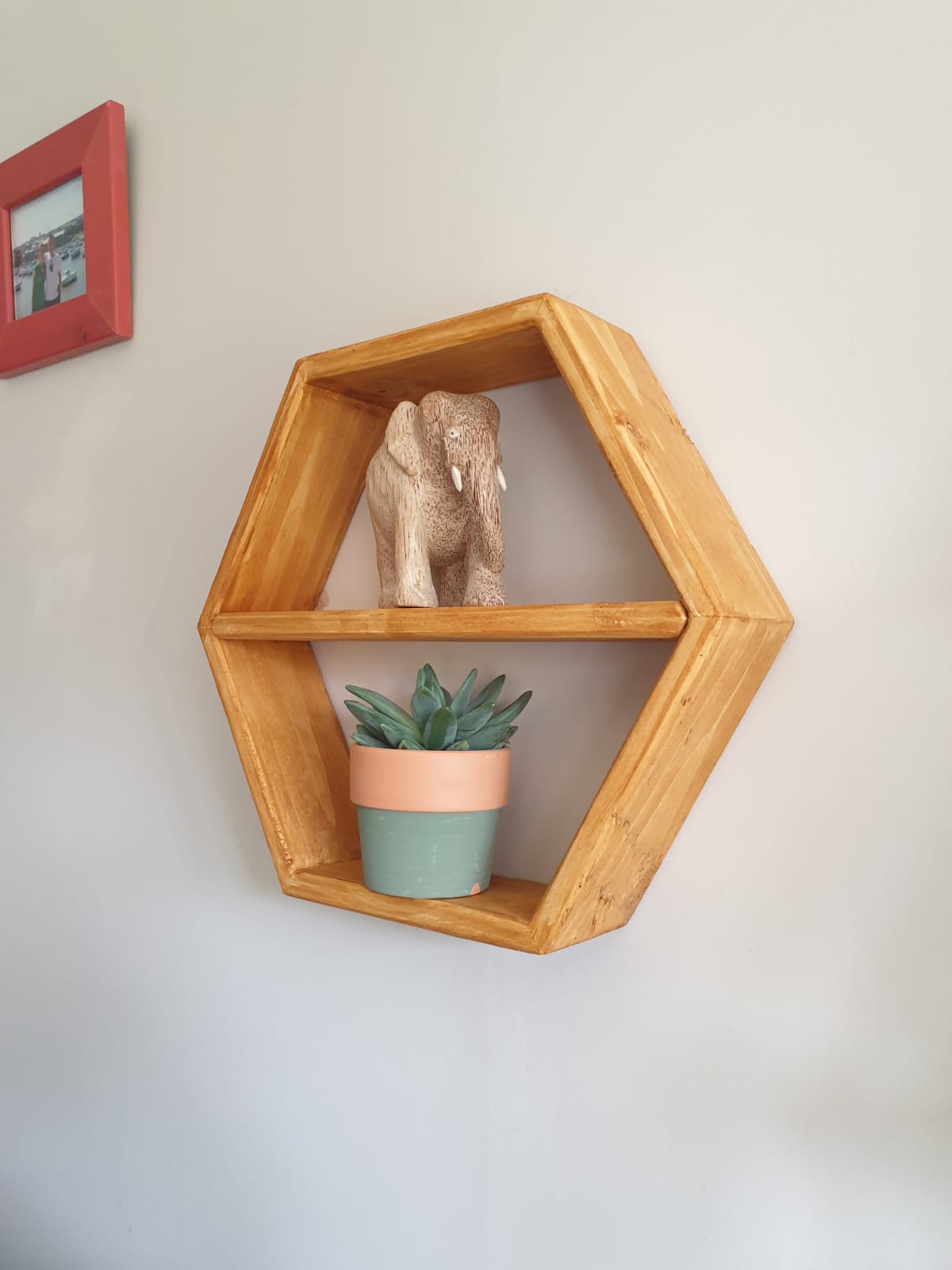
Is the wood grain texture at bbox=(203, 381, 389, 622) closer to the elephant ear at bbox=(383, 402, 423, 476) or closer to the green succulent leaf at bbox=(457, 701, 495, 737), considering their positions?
the elephant ear at bbox=(383, 402, 423, 476)

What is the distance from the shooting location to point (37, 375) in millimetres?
1230

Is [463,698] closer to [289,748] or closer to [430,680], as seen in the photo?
[430,680]

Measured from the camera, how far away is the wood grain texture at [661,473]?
24.2 inches

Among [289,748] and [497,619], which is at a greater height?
[497,619]

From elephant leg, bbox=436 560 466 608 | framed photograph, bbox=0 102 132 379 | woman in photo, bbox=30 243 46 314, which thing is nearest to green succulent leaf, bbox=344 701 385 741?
elephant leg, bbox=436 560 466 608

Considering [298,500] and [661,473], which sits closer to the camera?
[661,473]

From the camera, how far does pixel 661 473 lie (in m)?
0.64

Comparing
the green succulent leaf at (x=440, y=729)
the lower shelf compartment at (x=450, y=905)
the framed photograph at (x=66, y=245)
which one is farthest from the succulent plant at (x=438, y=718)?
the framed photograph at (x=66, y=245)

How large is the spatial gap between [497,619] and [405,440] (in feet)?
0.56

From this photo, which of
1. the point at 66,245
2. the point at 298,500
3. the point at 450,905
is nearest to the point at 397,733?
the point at 450,905

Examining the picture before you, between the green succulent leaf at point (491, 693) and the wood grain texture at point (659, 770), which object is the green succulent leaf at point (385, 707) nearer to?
the green succulent leaf at point (491, 693)

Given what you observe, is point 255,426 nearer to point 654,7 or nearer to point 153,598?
point 153,598

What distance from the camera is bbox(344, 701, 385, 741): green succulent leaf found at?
738mm

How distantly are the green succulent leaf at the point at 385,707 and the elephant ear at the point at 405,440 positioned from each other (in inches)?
6.4
